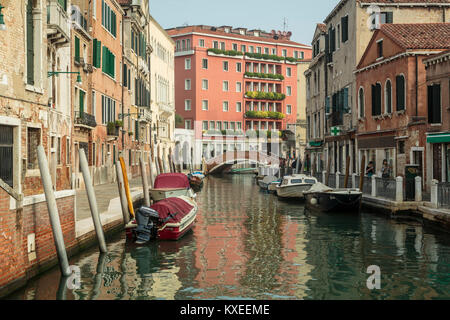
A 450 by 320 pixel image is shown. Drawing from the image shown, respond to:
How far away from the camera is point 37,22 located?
46.9 ft

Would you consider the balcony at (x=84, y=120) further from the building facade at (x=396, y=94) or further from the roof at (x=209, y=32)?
the roof at (x=209, y=32)

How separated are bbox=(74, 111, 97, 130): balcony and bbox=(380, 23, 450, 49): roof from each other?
12.8 m

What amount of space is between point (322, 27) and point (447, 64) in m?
17.6

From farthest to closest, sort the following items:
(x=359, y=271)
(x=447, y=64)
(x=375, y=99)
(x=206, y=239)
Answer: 1. (x=375, y=99)
2. (x=447, y=64)
3. (x=206, y=239)
4. (x=359, y=271)

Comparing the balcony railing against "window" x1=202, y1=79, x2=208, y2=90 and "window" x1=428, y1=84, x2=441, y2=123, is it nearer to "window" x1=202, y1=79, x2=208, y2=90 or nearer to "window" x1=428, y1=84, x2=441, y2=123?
"window" x1=428, y1=84, x2=441, y2=123

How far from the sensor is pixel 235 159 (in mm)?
58688

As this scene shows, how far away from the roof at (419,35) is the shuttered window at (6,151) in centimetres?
1613

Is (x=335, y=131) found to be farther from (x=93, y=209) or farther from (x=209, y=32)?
(x=209, y=32)

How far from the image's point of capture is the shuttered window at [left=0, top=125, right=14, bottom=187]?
11.7 meters

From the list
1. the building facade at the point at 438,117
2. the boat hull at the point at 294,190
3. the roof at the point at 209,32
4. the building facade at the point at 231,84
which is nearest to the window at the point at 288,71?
the building facade at the point at 231,84

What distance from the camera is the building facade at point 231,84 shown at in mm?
64250

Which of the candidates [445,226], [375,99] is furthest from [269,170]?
[445,226]
